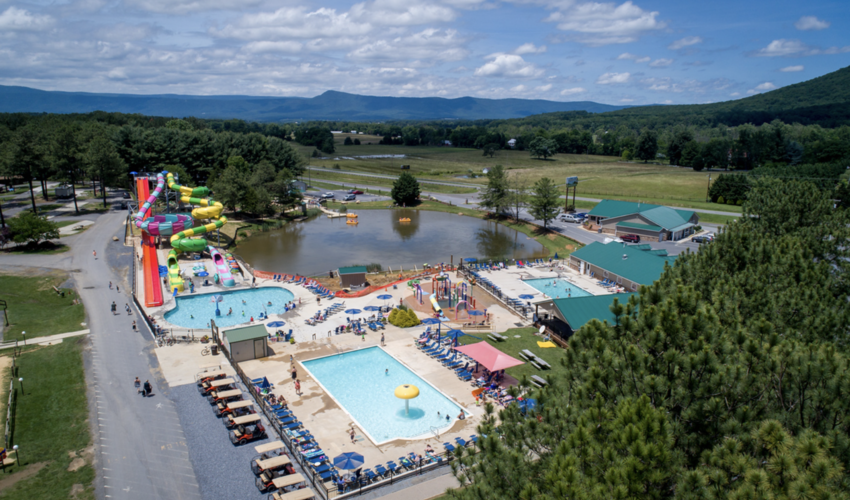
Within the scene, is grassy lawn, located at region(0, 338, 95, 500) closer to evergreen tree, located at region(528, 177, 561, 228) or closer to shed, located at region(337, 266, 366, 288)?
shed, located at region(337, 266, 366, 288)

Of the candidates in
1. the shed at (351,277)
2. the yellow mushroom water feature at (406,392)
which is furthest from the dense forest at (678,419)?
the shed at (351,277)

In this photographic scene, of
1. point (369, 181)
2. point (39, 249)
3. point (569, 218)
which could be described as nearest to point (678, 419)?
point (39, 249)

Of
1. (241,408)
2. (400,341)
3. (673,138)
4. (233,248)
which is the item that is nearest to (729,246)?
(400,341)

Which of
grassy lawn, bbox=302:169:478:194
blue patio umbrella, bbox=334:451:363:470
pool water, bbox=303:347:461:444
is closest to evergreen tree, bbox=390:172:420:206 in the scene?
grassy lawn, bbox=302:169:478:194

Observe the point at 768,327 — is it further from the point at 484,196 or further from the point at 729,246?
the point at 484,196

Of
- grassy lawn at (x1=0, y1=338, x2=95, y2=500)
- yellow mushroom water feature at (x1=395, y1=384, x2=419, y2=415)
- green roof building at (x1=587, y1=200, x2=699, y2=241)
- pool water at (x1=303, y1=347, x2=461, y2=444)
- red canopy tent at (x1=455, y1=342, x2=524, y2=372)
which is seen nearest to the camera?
grassy lawn at (x1=0, y1=338, x2=95, y2=500)

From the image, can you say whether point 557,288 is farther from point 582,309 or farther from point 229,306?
point 229,306

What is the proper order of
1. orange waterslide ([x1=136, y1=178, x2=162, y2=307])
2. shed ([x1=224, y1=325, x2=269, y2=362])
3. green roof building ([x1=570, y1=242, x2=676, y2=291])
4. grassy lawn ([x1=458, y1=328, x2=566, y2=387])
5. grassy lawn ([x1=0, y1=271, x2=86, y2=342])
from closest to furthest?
grassy lawn ([x1=458, y1=328, x2=566, y2=387]) → shed ([x1=224, y1=325, x2=269, y2=362]) → grassy lawn ([x1=0, y1=271, x2=86, y2=342]) → orange waterslide ([x1=136, y1=178, x2=162, y2=307]) → green roof building ([x1=570, y1=242, x2=676, y2=291])

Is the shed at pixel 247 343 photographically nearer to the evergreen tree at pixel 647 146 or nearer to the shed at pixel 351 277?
the shed at pixel 351 277
